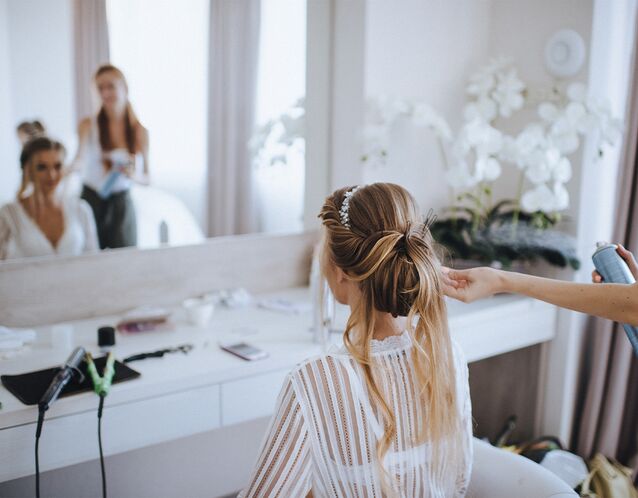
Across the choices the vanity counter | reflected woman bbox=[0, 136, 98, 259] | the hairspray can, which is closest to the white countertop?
the vanity counter

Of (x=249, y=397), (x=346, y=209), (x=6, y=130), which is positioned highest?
(x=6, y=130)

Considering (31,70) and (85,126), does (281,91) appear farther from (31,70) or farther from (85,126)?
(31,70)

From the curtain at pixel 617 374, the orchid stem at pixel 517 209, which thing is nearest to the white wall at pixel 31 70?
the orchid stem at pixel 517 209

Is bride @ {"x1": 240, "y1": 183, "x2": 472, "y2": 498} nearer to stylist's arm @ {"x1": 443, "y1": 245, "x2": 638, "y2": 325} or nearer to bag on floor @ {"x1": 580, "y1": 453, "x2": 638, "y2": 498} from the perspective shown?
stylist's arm @ {"x1": 443, "y1": 245, "x2": 638, "y2": 325}

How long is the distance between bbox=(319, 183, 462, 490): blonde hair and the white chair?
5.6 inches

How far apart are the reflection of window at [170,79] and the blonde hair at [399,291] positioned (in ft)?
3.17

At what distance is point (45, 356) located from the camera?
1.59 metres

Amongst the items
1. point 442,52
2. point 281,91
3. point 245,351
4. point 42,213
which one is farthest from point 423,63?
point 42,213

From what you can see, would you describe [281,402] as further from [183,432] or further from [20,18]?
[20,18]

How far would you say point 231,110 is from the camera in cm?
205

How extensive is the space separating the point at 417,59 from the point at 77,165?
48.2 inches

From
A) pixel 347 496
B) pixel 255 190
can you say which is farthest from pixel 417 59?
pixel 347 496

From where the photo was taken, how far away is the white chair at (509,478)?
1.14m

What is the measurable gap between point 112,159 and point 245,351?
704 millimetres
